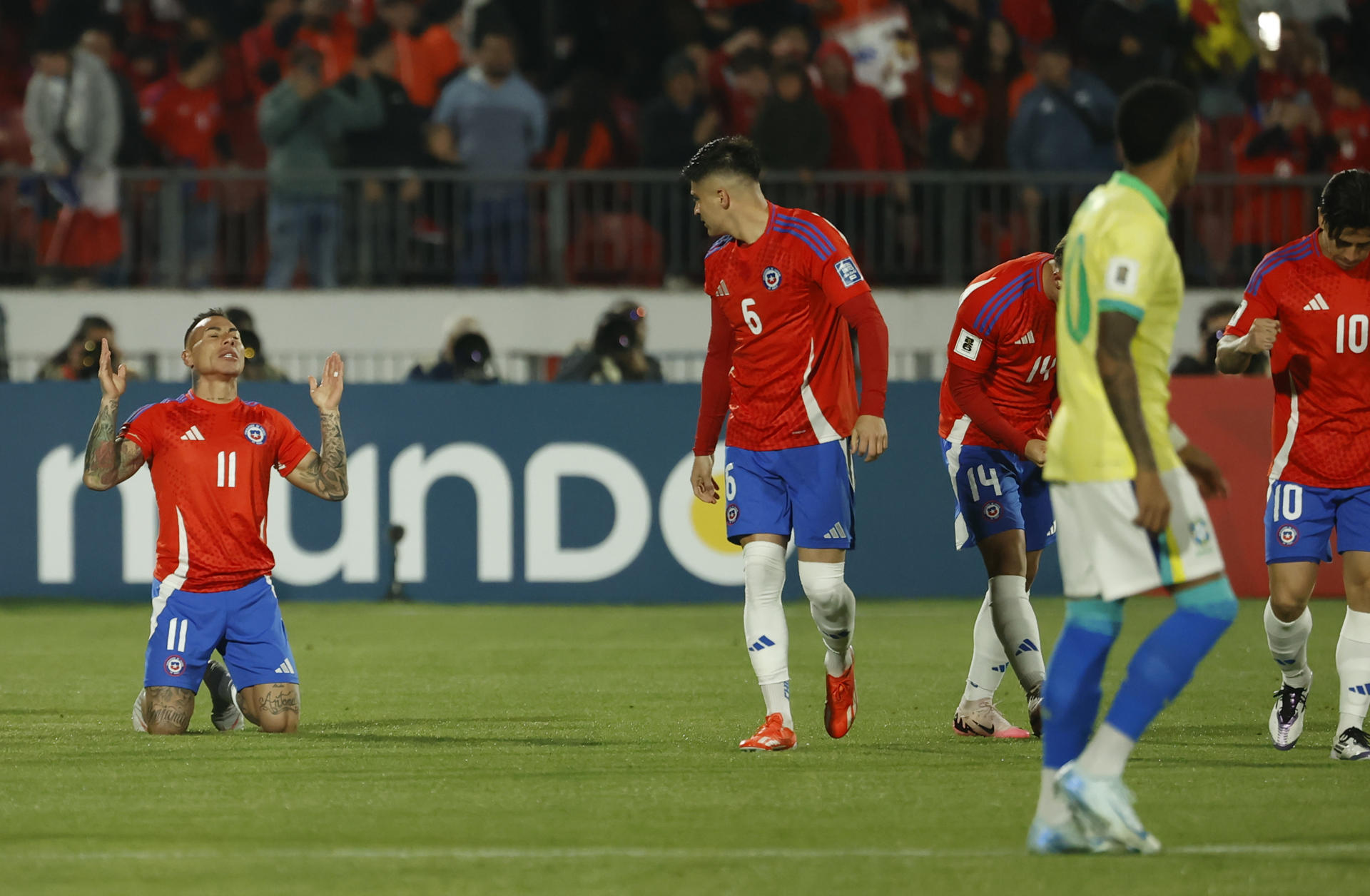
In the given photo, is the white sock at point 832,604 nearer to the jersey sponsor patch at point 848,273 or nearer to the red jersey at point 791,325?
the red jersey at point 791,325

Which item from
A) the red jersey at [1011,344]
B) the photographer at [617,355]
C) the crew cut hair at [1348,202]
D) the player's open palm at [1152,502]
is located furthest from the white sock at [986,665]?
the photographer at [617,355]

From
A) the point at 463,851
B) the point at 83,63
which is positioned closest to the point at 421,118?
the point at 83,63

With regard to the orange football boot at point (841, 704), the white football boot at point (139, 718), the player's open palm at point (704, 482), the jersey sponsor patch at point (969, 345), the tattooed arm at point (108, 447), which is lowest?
the white football boot at point (139, 718)

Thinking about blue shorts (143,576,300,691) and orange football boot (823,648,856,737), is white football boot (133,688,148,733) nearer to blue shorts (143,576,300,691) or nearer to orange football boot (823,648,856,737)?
blue shorts (143,576,300,691)

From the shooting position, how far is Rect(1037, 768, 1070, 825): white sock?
5.48 m

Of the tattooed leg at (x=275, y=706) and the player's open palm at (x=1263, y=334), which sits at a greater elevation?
the player's open palm at (x=1263, y=334)

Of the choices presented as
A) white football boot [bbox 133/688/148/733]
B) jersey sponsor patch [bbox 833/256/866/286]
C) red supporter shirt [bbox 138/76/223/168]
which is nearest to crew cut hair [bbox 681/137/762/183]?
jersey sponsor patch [bbox 833/256/866/286]

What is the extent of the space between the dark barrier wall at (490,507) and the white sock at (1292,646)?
24.2 feet

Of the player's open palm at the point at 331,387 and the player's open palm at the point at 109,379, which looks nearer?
the player's open palm at the point at 109,379

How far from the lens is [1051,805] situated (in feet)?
18.1

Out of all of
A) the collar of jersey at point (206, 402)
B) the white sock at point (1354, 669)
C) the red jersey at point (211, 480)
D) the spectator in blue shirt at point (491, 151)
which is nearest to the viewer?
the white sock at point (1354, 669)

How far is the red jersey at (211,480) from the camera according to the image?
8.70m

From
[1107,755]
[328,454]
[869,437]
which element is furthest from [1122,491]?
[328,454]

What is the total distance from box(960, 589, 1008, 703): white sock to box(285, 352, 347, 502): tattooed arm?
9.26 feet
